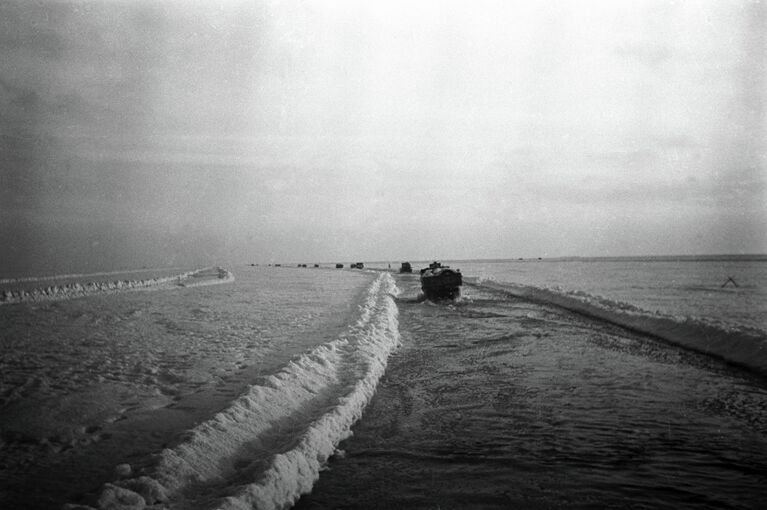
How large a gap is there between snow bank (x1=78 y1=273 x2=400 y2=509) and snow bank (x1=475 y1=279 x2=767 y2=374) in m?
7.99

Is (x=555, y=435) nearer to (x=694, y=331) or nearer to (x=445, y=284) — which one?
(x=694, y=331)

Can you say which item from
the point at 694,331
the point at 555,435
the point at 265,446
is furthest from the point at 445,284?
the point at 265,446

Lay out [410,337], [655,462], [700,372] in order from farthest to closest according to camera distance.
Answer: [410,337]
[700,372]
[655,462]

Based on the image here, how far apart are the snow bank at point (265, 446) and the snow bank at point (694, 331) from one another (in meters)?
7.99

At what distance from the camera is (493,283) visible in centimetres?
4066

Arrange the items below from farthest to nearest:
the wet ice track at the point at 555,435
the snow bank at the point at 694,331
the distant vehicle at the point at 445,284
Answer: the distant vehicle at the point at 445,284 → the snow bank at the point at 694,331 → the wet ice track at the point at 555,435

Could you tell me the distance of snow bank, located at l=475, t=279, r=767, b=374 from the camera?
10.3m

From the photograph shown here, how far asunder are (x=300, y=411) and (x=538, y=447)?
305cm

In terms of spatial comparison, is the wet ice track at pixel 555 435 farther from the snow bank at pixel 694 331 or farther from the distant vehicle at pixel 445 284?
the distant vehicle at pixel 445 284

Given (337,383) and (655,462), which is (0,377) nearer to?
(337,383)

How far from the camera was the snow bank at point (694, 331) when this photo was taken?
33.8 feet

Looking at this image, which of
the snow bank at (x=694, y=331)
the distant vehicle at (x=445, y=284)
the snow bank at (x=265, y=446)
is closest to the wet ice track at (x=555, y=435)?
the snow bank at (x=265, y=446)

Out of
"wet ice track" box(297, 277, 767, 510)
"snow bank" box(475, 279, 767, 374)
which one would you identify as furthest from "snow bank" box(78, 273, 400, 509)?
"snow bank" box(475, 279, 767, 374)

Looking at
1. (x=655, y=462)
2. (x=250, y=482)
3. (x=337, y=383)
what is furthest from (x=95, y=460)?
(x=655, y=462)
